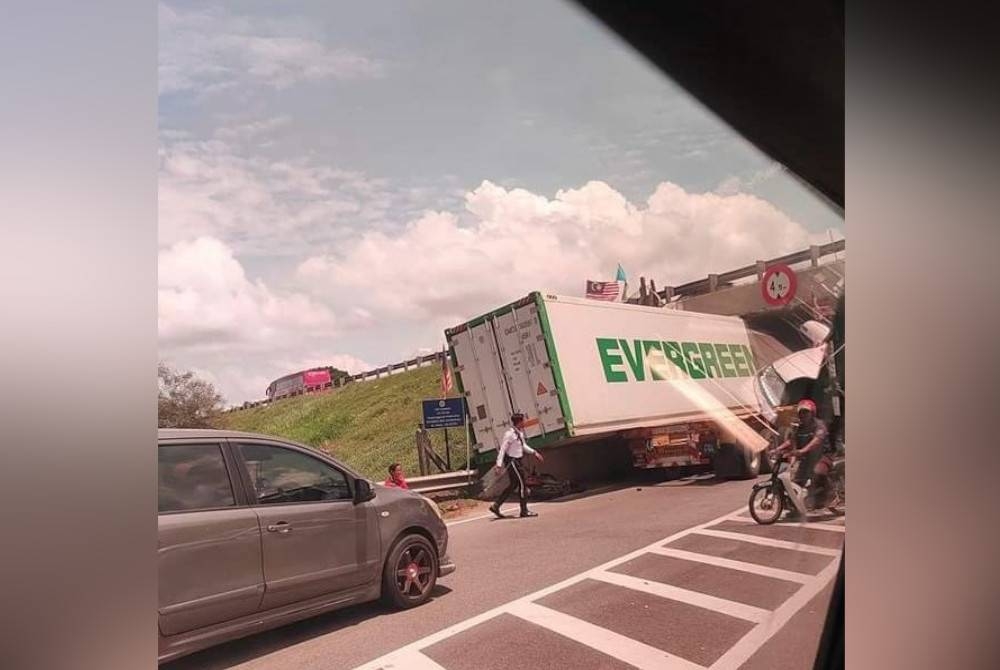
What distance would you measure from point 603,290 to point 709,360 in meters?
0.33

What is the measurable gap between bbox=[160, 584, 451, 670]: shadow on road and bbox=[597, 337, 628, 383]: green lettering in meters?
0.64

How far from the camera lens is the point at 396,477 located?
128cm

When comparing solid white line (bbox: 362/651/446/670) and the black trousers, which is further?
the black trousers

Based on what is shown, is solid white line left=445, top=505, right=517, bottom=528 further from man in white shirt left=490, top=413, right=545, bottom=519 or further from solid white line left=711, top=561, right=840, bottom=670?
solid white line left=711, top=561, right=840, bottom=670

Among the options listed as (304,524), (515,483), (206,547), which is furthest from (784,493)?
(206,547)

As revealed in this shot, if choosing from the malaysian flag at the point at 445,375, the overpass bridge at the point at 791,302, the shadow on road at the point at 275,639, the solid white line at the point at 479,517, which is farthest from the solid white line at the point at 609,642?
the overpass bridge at the point at 791,302

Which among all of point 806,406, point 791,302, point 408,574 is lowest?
point 408,574

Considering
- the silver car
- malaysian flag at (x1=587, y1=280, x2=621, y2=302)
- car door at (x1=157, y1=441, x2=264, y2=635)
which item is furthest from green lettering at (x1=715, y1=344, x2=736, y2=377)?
car door at (x1=157, y1=441, x2=264, y2=635)

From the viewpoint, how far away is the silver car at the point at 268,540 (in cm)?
111

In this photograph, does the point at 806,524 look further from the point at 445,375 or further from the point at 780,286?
the point at 445,375

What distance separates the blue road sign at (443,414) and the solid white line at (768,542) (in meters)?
0.63

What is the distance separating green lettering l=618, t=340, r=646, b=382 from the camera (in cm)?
144

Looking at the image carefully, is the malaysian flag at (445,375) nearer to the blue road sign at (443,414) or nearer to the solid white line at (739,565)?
the blue road sign at (443,414)
